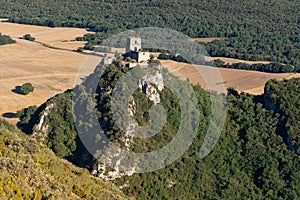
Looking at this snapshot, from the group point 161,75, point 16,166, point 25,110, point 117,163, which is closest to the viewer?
point 16,166

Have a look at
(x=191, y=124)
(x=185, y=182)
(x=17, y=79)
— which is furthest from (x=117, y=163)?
(x=17, y=79)

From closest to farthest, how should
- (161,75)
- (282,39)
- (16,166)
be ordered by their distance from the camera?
1. (16,166)
2. (161,75)
3. (282,39)

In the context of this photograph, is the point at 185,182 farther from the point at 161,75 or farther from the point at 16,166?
the point at 16,166

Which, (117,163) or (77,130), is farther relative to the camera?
(77,130)

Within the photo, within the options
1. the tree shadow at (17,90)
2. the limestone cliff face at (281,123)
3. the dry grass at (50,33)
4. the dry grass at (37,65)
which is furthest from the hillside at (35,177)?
the dry grass at (50,33)

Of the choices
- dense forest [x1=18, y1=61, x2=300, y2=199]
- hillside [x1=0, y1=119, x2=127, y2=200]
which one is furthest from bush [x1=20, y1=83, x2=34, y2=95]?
hillside [x1=0, y1=119, x2=127, y2=200]
